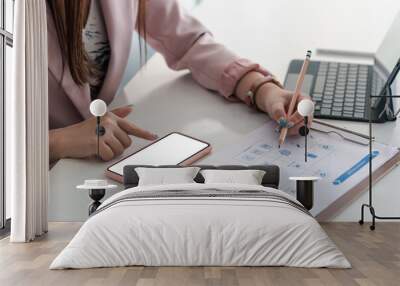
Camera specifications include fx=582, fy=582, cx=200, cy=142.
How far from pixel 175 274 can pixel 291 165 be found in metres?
2.79

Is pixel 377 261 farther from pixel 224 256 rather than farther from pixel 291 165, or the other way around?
pixel 291 165

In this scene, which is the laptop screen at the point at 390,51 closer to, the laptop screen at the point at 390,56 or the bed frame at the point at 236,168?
the laptop screen at the point at 390,56

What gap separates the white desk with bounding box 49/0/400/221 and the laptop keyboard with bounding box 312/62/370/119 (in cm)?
17

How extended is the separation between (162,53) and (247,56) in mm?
902

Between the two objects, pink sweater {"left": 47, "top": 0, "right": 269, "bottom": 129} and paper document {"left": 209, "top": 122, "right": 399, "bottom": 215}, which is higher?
pink sweater {"left": 47, "top": 0, "right": 269, "bottom": 129}

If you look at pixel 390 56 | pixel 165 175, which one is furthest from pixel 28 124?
pixel 390 56

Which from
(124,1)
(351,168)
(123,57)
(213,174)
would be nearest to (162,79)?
(123,57)

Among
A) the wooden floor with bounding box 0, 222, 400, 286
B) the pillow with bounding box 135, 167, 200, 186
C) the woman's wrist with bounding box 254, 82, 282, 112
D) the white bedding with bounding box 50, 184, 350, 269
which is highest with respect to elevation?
the woman's wrist with bounding box 254, 82, 282, 112

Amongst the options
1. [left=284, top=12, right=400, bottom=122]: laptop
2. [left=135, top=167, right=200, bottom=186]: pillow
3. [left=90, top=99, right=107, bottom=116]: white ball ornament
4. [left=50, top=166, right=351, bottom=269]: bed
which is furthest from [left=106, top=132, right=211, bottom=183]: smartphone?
[left=50, top=166, right=351, bottom=269]: bed

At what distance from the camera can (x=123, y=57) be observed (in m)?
6.12

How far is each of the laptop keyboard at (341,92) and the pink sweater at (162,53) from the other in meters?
0.62

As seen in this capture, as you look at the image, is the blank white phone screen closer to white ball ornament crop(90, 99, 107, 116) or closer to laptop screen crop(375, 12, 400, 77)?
white ball ornament crop(90, 99, 107, 116)

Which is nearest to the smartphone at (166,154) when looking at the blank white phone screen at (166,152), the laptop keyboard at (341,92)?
the blank white phone screen at (166,152)

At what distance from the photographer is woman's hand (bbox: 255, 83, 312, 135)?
5.96 meters
